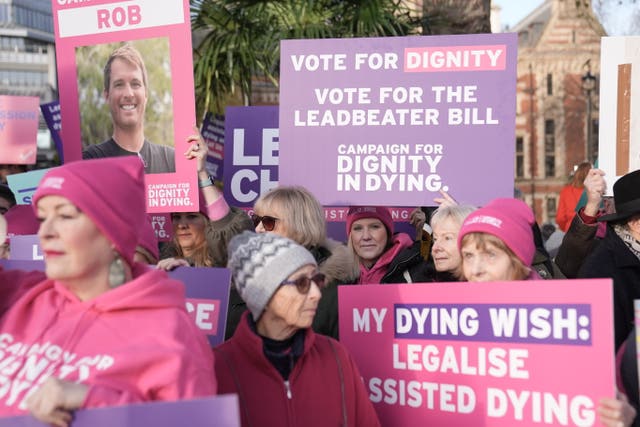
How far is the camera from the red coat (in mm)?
3152

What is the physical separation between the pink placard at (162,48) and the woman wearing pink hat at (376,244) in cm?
101

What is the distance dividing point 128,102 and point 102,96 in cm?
18

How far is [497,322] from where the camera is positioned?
132 inches

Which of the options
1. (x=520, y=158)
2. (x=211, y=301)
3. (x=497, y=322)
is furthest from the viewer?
(x=520, y=158)

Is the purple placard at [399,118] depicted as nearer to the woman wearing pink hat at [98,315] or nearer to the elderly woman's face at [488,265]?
the elderly woman's face at [488,265]

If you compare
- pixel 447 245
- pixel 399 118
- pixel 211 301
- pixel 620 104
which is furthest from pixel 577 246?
pixel 211 301

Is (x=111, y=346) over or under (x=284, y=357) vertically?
over

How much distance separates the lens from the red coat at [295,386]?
3.15 metres

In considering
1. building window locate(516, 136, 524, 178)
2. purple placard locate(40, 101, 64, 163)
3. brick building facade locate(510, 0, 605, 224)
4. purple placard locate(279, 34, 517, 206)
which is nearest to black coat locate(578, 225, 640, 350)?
purple placard locate(279, 34, 517, 206)

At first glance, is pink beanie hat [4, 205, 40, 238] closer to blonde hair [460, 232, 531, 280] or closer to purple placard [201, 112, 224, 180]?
blonde hair [460, 232, 531, 280]

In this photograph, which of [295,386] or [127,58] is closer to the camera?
[295,386]

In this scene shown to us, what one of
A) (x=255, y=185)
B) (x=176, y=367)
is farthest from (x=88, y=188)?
(x=255, y=185)

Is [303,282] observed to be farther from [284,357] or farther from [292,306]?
[284,357]

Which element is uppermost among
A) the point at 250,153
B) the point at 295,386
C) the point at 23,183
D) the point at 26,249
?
the point at 250,153
